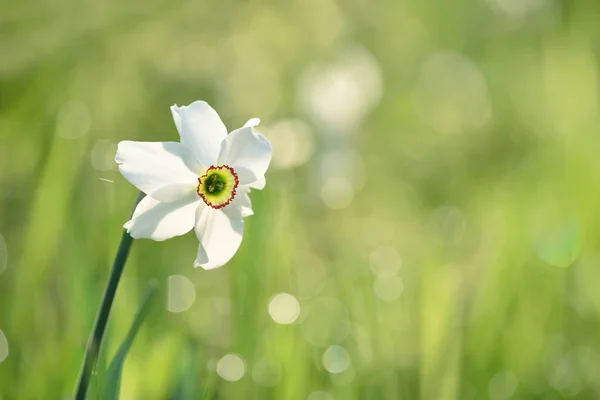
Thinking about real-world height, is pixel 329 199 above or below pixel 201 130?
above

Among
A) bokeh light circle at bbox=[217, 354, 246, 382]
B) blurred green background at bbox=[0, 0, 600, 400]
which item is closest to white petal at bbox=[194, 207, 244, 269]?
blurred green background at bbox=[0, 0, 600, 400]

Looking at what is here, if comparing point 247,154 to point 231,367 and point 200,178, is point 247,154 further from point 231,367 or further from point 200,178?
point 231,367

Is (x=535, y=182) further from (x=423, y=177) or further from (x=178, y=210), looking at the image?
(x=178, y=210)

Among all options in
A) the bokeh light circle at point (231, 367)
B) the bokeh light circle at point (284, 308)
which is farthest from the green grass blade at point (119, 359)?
the bokeh light circle at point (284, 308)

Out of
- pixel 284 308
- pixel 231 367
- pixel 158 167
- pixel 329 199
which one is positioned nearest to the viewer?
pixel 158 167

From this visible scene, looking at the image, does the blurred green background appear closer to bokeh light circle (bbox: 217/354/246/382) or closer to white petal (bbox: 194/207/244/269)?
bokeh light circle (bbox: 217/354/246/382)

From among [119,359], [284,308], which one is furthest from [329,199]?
[119,359]

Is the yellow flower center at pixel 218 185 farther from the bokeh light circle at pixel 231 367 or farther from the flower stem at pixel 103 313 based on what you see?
the bokeh light circle at pixel 231 367
